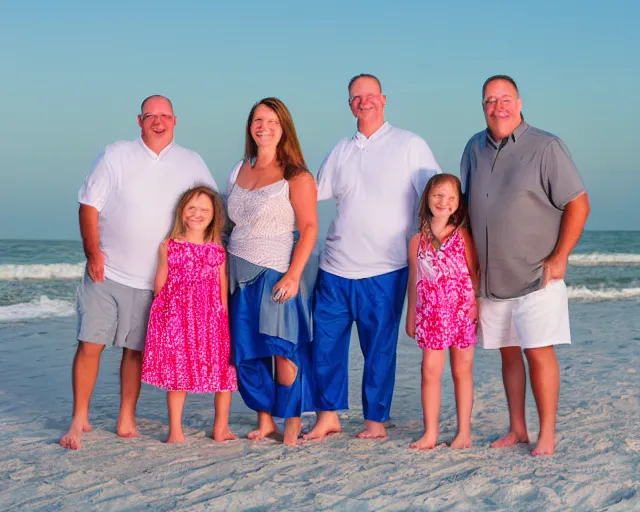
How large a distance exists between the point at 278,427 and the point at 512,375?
150 cm

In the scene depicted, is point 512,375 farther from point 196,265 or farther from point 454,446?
point 196,265

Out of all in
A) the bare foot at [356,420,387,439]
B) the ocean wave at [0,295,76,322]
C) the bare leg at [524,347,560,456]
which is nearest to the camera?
the bare leg at [524,347,560,456]

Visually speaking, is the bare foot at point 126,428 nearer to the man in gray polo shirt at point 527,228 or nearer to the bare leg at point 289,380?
the bare leg at point 289,380

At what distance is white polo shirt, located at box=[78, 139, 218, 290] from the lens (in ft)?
13.6

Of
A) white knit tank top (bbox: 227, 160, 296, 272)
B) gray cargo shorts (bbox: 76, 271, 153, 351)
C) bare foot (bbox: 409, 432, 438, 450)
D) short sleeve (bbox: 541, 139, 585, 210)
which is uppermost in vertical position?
short sleeve (bbox: 541, 139, 585, 210)

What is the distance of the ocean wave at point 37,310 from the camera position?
10.1 metres

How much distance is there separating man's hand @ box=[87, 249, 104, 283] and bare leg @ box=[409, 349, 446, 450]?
1793mm

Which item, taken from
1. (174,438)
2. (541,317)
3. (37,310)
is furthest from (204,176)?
(37,310)

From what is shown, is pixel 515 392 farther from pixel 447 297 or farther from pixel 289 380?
pixel 289 380

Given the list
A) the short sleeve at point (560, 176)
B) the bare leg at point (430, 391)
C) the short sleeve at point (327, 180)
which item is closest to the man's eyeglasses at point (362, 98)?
the short sleeve at point (327, 180)

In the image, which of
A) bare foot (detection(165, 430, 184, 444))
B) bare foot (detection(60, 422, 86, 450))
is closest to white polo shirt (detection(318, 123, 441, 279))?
bare foot (detection(165, 430, 184, 444))

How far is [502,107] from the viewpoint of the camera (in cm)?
385

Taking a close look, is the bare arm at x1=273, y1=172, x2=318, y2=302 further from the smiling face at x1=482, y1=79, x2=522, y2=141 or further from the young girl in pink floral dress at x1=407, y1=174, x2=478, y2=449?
the smiling face at x1=482, y1=79, x2=522, y2=141

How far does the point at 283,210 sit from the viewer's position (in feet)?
13.2
